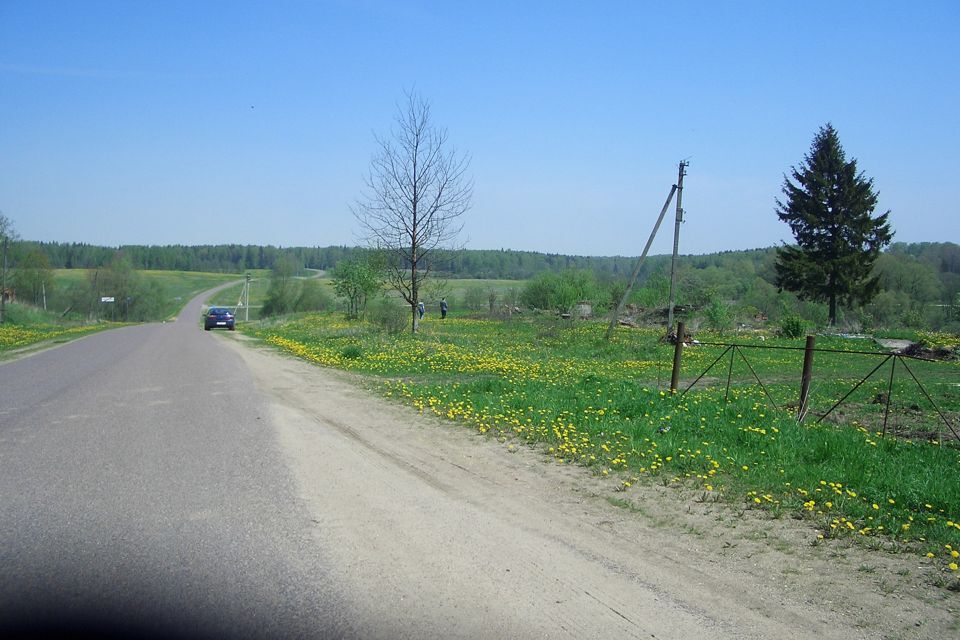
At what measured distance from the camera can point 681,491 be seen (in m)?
6.64

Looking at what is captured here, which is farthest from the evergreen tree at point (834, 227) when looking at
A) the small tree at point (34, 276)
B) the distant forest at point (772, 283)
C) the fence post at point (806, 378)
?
the small tree at point (34, 276)

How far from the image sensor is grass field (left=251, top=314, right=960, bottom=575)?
6004mm

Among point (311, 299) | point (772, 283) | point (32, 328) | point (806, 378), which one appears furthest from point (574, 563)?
point (311, 299)

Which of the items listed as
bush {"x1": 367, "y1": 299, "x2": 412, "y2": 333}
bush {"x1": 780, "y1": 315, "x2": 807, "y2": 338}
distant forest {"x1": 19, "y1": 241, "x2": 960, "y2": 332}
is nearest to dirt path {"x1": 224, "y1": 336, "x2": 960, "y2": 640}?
bush {"x1": 367, "y1": 299, "x2": 412, "y2": 333}

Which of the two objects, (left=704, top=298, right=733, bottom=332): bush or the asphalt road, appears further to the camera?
(left=704, top=298, right=733, bottom=332): bush

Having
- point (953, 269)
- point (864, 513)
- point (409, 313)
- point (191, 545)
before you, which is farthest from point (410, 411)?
point (953, 269)

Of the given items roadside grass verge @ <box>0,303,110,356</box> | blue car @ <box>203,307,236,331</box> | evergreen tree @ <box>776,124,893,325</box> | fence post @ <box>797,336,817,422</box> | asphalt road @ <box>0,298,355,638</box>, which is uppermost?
evergreen tree @ <box>776,124,893,325</box>

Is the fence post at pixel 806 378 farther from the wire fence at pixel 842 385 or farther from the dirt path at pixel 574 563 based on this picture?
the dirt path at pixel 574 563

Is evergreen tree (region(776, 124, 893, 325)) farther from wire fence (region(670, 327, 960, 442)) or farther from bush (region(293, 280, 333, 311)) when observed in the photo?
bush (region(293, 280, 333, 311))

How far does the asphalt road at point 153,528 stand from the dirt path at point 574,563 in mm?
391

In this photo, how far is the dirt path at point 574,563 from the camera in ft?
13.1

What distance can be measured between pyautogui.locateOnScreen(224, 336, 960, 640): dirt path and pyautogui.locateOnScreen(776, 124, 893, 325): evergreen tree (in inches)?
1420

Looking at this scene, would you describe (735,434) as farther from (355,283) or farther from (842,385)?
(355,283)

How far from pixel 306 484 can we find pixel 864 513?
5071mm
